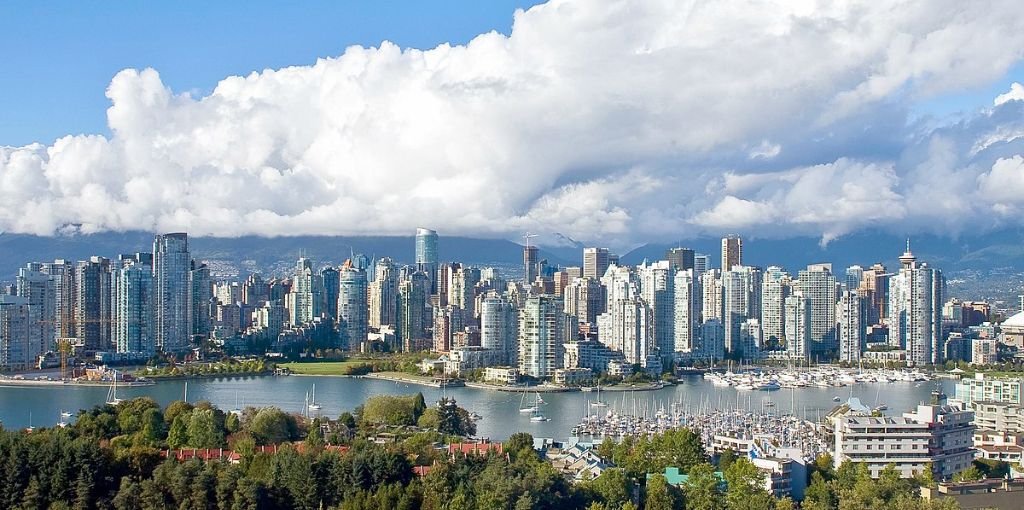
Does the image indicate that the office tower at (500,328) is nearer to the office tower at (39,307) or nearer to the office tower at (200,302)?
the office tower at (200,302)

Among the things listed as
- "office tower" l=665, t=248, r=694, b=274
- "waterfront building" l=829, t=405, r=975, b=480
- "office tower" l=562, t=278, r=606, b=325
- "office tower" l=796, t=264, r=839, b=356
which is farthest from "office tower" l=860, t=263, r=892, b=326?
"waterfront building" l=829, t=405, r=975, b=480

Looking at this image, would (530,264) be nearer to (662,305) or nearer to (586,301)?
(586,301)

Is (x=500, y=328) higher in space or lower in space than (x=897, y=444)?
higher

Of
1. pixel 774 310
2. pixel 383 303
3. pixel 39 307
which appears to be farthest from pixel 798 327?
pixel 39 307

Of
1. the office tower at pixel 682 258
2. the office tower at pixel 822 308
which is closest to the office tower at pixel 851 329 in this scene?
the office tower at pixel 822 308

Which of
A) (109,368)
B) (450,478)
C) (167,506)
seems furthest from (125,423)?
(109,368)

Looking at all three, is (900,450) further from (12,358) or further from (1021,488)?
(12,358)
